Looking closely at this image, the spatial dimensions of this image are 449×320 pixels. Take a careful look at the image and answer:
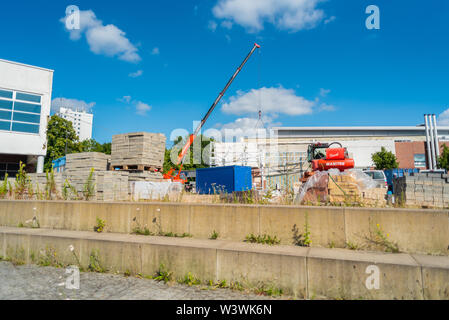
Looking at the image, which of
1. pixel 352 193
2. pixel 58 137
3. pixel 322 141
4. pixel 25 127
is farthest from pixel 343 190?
pixel 322 141

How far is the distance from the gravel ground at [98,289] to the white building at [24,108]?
19.4 m

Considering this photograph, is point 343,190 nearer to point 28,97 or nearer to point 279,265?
point 279,265

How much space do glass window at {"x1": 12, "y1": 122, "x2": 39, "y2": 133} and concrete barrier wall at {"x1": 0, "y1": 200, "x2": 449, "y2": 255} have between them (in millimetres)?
17386

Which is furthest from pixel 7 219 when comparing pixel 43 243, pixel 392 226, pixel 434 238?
pixel 434 238

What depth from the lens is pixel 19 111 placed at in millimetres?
20438

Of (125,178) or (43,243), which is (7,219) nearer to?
(43,243)

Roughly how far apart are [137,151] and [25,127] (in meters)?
14.8

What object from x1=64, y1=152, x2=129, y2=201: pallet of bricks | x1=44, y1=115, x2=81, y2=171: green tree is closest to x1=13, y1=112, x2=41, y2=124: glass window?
x1=44, y1=115, x2=81, y2=171: green tree

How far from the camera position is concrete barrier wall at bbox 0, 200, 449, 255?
426 centimetres

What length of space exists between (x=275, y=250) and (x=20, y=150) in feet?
75.5

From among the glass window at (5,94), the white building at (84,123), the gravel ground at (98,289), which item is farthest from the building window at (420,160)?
the white building at (84,123)

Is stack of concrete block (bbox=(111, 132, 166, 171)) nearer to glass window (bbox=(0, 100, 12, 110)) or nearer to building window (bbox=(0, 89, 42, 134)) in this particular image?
building window (bbox=(0, 89, 42, 134))

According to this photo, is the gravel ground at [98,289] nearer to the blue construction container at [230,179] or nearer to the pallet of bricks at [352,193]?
the pallet of bricks at [352,193]

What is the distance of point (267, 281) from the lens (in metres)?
4.02
